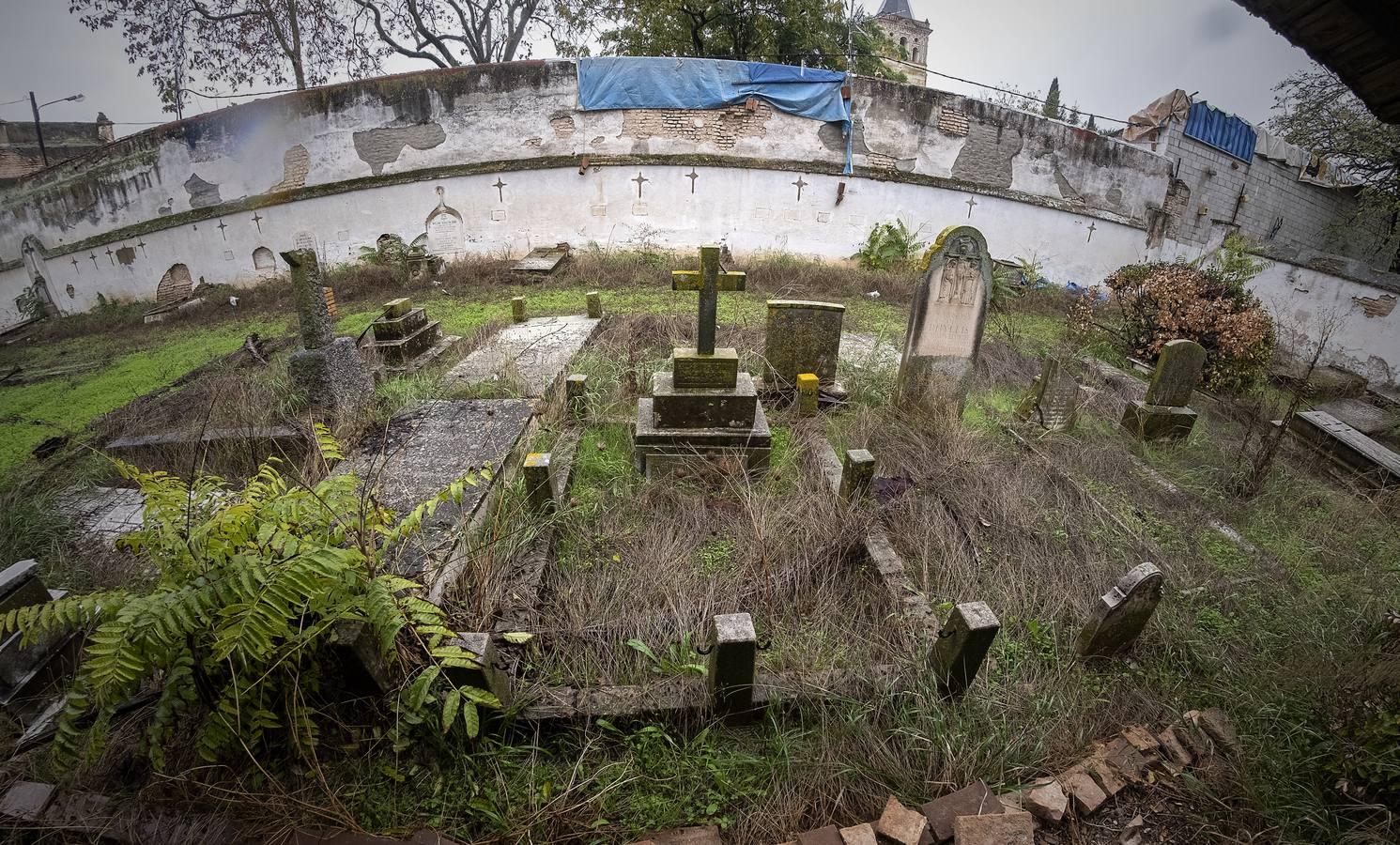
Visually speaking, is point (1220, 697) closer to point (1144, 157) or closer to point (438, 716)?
point (438, 716)

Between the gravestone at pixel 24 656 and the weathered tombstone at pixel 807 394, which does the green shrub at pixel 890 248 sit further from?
the gravestone at pixel 24 656

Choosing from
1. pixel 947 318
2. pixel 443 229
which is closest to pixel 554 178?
pixel 443 229

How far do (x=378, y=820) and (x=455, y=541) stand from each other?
120cm

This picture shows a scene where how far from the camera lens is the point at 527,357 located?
6359mm

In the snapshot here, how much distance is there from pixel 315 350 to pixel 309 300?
43cm

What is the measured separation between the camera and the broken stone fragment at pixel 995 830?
5.93ft

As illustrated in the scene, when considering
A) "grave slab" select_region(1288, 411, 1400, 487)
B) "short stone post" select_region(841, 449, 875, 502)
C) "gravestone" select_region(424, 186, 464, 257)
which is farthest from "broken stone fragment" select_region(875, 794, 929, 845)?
"gravestone" select_region(424, 186, 464, 257)

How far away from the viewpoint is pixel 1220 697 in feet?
8.24

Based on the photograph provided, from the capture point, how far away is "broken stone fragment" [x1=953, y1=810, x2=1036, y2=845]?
1809 millimetres

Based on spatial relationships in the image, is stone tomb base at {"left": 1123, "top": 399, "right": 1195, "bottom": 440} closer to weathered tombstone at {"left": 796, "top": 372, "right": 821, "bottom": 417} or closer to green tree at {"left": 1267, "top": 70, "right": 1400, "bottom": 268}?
weathered tombstone at {"left": 796, "top": 372, "right": 821, "bottom": 417}

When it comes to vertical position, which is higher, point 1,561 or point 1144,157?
point 1144,157

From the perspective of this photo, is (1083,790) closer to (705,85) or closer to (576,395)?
(576,395)

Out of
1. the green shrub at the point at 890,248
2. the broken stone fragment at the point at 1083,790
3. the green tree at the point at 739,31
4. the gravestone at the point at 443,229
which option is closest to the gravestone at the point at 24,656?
the broken stone fragment at the point at 1083,790

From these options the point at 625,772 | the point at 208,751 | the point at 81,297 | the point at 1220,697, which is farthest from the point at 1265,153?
the point at 81,297
